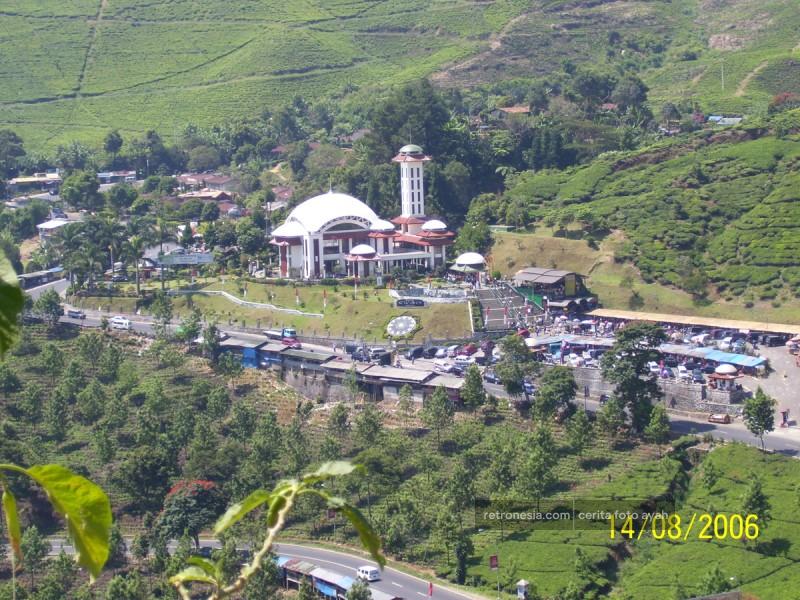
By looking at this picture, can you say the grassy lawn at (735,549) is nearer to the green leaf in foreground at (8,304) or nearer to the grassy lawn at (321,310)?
the grassy lawn at (321,310)

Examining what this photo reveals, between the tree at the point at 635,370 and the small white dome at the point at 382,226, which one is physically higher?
the small white dome at the point at 382,226

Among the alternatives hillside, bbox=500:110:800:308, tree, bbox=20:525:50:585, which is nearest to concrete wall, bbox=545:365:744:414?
hillside, bbox=500:110:800:308

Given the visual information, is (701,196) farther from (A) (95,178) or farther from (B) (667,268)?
(A) (95,178)

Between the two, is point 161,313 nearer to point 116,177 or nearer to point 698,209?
point 698,209

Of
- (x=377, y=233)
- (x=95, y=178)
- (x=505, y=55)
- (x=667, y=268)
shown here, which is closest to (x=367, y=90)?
(x=505, y=55)

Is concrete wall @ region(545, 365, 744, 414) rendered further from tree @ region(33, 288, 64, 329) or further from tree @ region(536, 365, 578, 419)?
tree @ region(33, 288, 64, 329)

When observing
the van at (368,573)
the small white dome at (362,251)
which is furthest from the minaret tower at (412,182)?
the van at (368,573)

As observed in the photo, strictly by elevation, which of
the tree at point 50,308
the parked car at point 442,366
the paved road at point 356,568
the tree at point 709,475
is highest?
the tree at point 50,308
